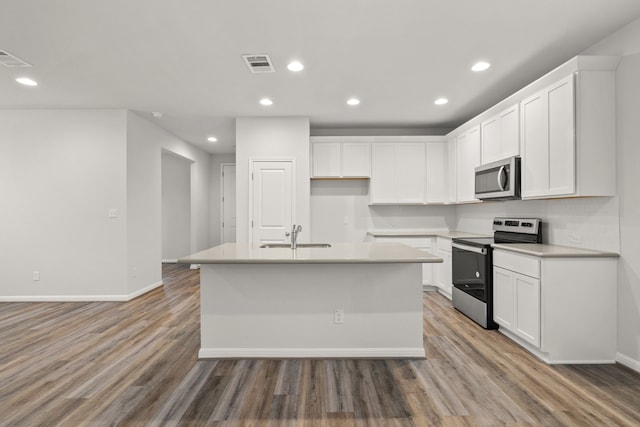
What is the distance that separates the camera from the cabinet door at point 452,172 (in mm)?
5270

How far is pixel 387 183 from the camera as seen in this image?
5.62 metres

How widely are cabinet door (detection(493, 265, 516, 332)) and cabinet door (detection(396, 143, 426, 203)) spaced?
2333 millimetres

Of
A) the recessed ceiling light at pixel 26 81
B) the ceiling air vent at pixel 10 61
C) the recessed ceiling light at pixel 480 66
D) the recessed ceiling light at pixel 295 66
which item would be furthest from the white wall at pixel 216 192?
the recessed ceiling light at pixel 480 66

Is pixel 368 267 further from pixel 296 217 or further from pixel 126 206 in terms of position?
pixel 126 206

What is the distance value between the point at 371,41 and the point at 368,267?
1943 millimetres

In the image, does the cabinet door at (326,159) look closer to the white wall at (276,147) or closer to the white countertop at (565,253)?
the white wall at (276,147)

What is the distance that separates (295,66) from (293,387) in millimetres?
2879

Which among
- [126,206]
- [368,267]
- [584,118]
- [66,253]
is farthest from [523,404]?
[66,253]

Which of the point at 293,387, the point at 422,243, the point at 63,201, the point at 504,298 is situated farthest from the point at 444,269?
the point at 63,201

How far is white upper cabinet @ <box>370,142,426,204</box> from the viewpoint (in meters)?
5.61

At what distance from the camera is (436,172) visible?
18.5ft

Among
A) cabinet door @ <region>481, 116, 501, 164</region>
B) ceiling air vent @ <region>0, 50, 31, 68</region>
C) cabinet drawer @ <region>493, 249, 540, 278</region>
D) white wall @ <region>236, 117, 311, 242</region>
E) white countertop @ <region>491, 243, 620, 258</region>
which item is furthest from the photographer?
white wall @ <region>236, 117, 311, 242</region>

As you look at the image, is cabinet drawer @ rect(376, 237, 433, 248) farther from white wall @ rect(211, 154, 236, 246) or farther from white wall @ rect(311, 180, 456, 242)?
white wall @ rect(211, 154, 236, 246)

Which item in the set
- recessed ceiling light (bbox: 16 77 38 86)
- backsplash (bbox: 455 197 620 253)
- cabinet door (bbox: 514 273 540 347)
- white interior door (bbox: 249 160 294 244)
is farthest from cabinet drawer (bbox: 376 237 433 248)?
recessed ceiling light (bbox: 16 77 38 86)
